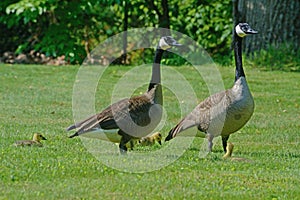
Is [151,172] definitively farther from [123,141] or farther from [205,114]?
[205,114]

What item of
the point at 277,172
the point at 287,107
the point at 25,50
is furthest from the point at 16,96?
the point at 25,50

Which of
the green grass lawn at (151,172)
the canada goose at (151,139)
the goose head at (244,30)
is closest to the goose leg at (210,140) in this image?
the green grass lawn at (151,172)

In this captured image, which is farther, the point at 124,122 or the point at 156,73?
the point at 156,73

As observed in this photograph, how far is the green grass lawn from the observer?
716cm

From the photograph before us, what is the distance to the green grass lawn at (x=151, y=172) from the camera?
23.5 ft

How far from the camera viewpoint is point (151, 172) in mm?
8000

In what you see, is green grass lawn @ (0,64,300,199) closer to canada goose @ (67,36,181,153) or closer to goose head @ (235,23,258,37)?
canada goose @ (67,36,181,153)

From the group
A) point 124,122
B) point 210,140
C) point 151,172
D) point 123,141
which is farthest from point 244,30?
point 151,172

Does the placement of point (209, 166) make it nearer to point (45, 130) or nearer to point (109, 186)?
point (109, 186)

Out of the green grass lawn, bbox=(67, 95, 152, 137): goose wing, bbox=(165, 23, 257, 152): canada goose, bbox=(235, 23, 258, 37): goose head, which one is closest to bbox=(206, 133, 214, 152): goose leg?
bbox=(165, 23, 257, 152): canada goose

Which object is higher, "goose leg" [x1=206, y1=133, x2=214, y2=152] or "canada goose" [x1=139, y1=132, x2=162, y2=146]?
"goose leg" [x1=206, y1=133, x2=214, y2=152]

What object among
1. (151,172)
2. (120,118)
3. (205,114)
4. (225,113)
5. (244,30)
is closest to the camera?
(151,172)

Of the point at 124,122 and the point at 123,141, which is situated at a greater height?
the point at 124,122

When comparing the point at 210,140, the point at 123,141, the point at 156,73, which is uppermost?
the point at 156,73
